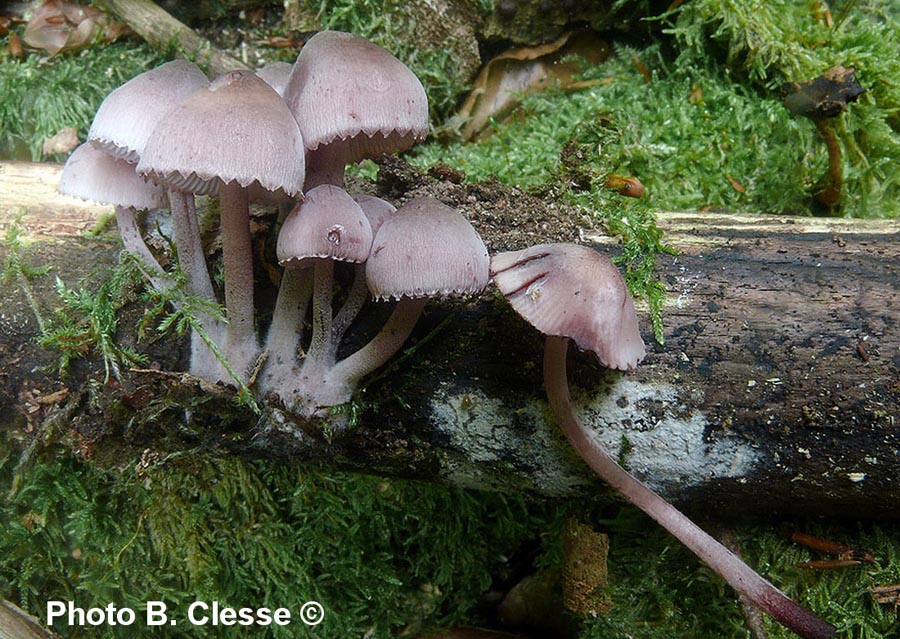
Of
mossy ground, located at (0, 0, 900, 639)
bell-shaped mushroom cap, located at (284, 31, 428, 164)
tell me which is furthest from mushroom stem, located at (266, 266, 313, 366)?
mossy ground, located at (0, 0, 900, 639)

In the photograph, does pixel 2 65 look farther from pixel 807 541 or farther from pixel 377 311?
pixel 807 541

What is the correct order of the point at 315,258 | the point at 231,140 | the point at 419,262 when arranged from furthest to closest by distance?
the point at 315,258 → the point at 419,262 → the point at 231,140

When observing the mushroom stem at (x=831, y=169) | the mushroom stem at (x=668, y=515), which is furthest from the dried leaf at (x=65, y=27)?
the mushroom stem at (x=831, y=169)

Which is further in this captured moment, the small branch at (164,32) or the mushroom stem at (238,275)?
the small branch at (164,32)

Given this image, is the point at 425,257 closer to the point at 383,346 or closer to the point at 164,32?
the point at 383,346

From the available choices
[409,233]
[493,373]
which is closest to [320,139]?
[409,233]

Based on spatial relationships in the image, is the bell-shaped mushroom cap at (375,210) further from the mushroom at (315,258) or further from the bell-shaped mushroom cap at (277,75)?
the bell-shaped mushroom cap at (277,75)

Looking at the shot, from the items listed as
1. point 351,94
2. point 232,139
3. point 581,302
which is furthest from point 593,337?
point 232,139
